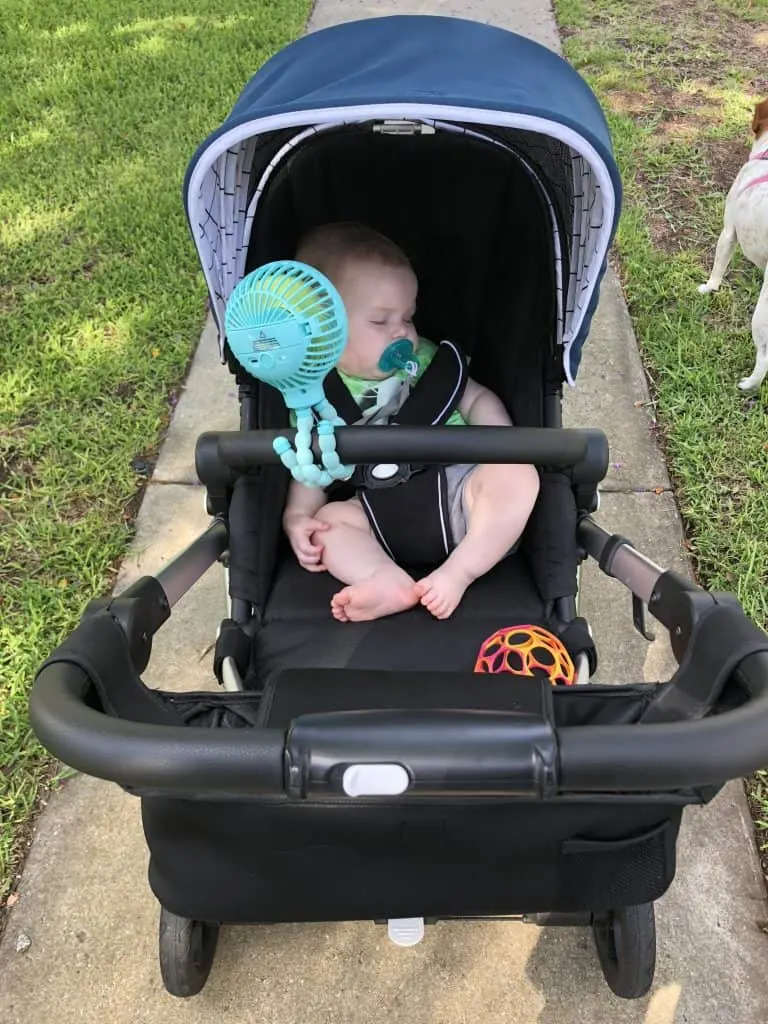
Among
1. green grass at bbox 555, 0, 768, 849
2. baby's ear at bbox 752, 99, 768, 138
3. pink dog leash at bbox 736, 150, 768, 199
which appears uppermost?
baby's ear at bbox 752, 99, 768, 138

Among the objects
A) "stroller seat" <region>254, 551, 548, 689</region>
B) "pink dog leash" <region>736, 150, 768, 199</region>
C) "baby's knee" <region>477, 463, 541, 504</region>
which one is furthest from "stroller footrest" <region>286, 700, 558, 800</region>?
"pink dog leash" <region>736, 150, 768, 199</region>

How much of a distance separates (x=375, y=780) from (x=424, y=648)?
0.75m

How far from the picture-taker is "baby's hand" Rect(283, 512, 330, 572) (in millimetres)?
1768

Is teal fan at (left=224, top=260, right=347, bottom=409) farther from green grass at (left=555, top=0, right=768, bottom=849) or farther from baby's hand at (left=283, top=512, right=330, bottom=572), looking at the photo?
green grass at (left=555, top=0, right=768, bottom=849)

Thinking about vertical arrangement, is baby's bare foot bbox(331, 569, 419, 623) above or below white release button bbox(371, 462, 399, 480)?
below

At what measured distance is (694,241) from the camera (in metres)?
3.37

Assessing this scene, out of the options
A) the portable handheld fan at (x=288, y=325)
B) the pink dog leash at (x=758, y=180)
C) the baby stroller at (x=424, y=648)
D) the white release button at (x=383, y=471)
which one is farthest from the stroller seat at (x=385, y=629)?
the pink dog leash at (x=758, y=180)

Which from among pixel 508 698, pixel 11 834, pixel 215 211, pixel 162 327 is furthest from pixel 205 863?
pixel 162 327

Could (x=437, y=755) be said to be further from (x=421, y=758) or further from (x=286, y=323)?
(x=286, y=323)

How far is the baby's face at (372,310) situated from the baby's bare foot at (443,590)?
1.42ft

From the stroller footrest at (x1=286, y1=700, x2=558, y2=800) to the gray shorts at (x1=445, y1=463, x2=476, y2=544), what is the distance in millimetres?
890

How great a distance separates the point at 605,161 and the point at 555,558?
74 centimetres

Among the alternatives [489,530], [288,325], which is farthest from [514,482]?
[288,325]

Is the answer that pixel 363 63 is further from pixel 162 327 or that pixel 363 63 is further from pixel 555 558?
pixel 162 327
